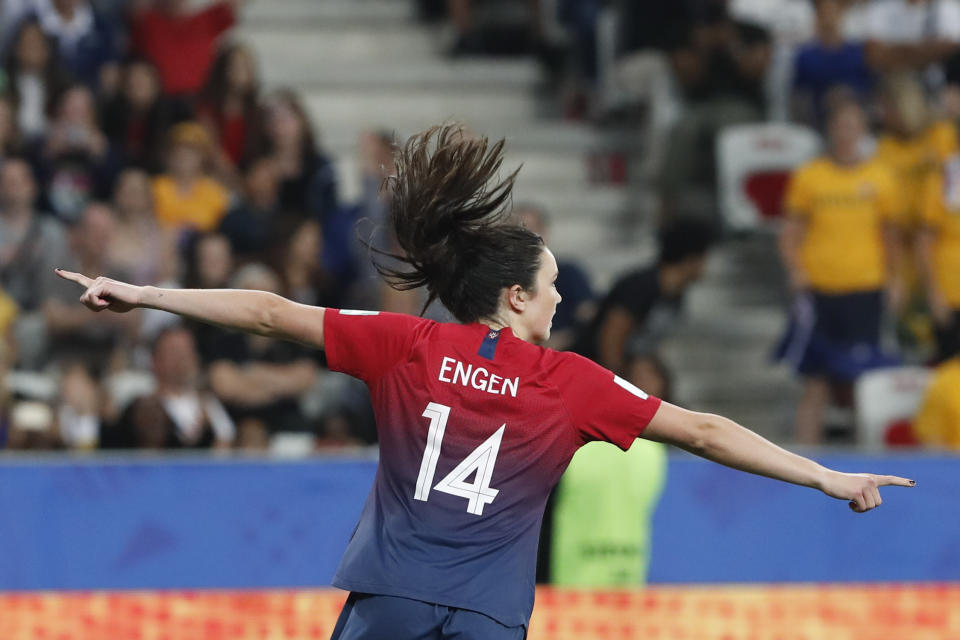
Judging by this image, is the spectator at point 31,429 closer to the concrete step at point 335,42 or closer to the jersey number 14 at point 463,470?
the concrete step at point 335,42

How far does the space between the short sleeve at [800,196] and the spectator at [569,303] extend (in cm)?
142

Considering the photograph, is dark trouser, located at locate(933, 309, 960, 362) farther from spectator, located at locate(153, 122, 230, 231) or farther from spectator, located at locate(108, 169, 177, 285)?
spectator, located at locate(108, 169, 177, 285)

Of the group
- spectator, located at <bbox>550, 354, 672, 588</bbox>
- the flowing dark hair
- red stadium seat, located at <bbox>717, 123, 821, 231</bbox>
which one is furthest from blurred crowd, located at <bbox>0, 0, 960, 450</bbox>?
the flowing dark hair

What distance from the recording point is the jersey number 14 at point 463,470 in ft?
11.5

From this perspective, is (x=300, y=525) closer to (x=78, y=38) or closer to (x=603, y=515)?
(x=603, y=515)

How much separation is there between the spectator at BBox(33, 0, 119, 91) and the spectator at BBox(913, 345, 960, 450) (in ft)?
16.9

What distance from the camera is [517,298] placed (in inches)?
144

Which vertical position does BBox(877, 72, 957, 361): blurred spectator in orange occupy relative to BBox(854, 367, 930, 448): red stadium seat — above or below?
above

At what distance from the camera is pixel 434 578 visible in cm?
346

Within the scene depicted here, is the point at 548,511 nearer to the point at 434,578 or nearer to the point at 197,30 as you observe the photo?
the point at 434,578

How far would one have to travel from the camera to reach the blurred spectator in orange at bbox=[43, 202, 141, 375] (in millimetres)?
8570

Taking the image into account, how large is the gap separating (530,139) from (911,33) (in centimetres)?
272

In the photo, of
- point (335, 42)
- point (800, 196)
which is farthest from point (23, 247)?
point (800, 196)

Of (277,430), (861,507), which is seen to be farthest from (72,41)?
(861,507)
